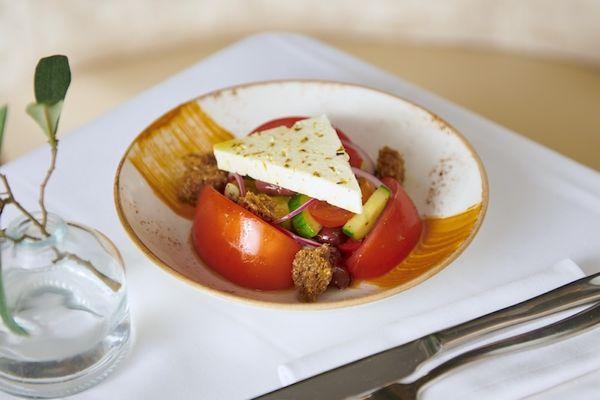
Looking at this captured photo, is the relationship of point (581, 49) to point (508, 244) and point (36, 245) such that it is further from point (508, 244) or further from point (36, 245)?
point (36, 245)

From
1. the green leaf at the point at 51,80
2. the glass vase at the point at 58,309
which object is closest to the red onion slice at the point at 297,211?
the glass vase at the point at 58,309

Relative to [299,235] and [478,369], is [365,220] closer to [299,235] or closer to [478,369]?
[299,235]

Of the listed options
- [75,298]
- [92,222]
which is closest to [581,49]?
[92,222]

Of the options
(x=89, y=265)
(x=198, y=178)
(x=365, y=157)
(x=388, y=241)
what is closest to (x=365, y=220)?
(x=388, y=241)

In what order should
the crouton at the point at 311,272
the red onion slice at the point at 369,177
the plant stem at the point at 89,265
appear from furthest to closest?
the red onion slice at the point at 369,177 < the crouton at the point at 311,272 < the plant stem at the point at 89,265

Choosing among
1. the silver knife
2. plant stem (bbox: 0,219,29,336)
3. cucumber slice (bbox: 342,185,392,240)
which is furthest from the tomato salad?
plant stem (bbox: 0,219,29,336)

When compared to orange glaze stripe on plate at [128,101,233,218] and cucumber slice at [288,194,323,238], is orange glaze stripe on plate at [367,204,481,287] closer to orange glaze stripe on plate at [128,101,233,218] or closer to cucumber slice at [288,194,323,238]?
cucumber slice at [288,194,323,238]

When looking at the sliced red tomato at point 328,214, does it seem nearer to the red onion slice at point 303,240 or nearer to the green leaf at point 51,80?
the red onion slice at point 303,240

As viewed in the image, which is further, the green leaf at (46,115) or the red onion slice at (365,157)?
the red onion slice at (365,157)
